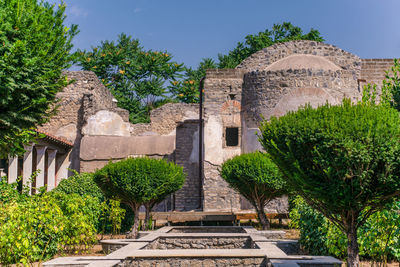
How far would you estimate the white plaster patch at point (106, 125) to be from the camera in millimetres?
19797

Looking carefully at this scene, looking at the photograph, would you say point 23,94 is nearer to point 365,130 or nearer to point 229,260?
point 229,260

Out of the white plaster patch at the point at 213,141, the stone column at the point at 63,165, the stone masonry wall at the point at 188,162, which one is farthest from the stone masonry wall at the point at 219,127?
the stone column at the point at 63,165

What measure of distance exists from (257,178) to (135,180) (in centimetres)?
300

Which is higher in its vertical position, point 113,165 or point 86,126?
point 86,126

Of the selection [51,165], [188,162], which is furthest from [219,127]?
[51,165]

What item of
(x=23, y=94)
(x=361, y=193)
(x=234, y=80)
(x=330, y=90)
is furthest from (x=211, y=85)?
(x=361, y=193)

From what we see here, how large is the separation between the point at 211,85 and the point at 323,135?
1179 centimetres

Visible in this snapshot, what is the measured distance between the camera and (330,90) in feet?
48.9

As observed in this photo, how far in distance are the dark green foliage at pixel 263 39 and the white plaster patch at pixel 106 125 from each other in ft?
41.3

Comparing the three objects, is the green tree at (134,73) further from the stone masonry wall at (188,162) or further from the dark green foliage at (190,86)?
the stone masonry wall at (188,162)

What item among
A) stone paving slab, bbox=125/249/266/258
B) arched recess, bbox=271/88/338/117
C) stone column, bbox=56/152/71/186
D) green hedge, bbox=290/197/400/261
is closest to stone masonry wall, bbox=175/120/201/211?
arched recess, bbox=271/88/338/117

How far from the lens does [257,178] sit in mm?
10953

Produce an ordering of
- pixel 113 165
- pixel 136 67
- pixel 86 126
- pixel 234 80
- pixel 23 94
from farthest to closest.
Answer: pixel 136 67, pixel 86 126, pixel 234 80, pixel 113 165, pixel 23 94

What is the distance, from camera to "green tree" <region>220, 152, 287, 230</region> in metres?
11.0
